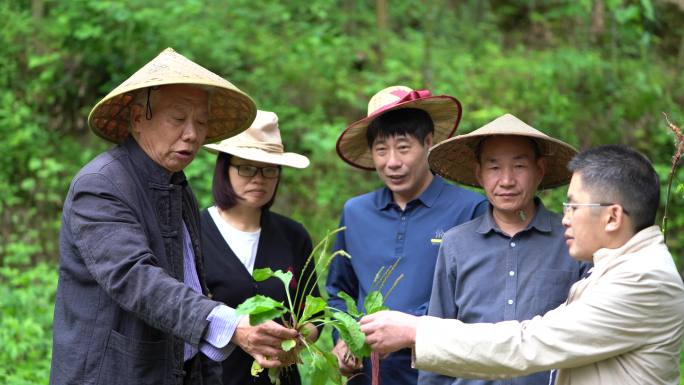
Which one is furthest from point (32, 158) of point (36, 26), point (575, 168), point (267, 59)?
point (575, 168)

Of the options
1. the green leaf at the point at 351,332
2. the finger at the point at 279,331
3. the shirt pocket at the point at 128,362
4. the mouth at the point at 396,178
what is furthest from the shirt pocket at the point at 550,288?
the shirt pocket at the point at 128,362

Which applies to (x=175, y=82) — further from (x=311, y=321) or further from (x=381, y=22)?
(x=381, y=22)

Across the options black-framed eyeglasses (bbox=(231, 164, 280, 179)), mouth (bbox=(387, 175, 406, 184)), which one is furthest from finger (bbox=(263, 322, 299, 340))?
black-framed eyeglasses (bbox=(231, 164, 280, 179))

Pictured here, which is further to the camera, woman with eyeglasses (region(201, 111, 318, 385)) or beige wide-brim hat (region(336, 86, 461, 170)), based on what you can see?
beige wide-brim hat (region(336, 86, 461, 170))

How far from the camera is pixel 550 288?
356 centimetres

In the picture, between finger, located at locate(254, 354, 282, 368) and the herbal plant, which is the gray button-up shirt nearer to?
the herbal plant

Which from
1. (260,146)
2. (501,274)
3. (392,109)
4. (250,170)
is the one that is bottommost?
(501,274)

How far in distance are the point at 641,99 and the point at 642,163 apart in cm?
725

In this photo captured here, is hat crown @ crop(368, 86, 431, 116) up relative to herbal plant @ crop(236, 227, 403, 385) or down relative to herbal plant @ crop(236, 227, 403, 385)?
up

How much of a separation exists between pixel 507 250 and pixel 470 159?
1.88 feet

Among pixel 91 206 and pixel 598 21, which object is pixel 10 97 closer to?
pixel 91 206

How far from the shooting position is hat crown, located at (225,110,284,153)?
4.42 m

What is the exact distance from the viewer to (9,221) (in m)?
8.48

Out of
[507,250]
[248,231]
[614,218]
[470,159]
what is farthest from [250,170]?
[614,218]
